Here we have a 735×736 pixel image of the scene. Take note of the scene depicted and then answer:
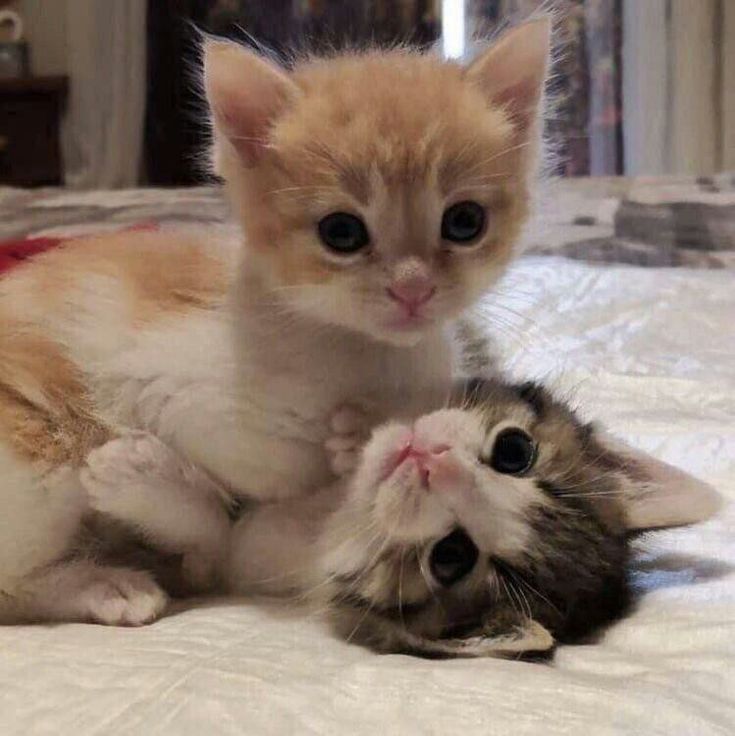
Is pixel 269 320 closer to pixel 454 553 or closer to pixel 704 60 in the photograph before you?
pixel 454 553

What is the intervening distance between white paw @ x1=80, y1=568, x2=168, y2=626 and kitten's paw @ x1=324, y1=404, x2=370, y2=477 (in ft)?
0.69

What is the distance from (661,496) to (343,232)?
400 millimetres

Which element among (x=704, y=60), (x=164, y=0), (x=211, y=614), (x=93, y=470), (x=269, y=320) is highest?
(x=164, y=0)

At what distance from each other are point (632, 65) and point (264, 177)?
11.5 feet

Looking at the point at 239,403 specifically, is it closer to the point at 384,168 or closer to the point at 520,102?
the point at 384,168

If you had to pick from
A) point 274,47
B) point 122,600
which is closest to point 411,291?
point 122,600

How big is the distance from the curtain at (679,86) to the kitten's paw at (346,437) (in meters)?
3.48

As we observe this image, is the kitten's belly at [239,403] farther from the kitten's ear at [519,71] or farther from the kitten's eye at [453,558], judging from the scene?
the kitten's ear at [519,71]

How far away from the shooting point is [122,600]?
Result: 92 cm

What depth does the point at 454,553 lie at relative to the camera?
87 cm

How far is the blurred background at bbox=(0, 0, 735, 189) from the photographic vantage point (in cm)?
404

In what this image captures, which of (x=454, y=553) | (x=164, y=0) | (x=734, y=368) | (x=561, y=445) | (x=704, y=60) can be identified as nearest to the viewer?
(x=454, y=553)

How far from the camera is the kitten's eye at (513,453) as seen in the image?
0.91m

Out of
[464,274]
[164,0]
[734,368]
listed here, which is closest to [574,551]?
[464,274]
